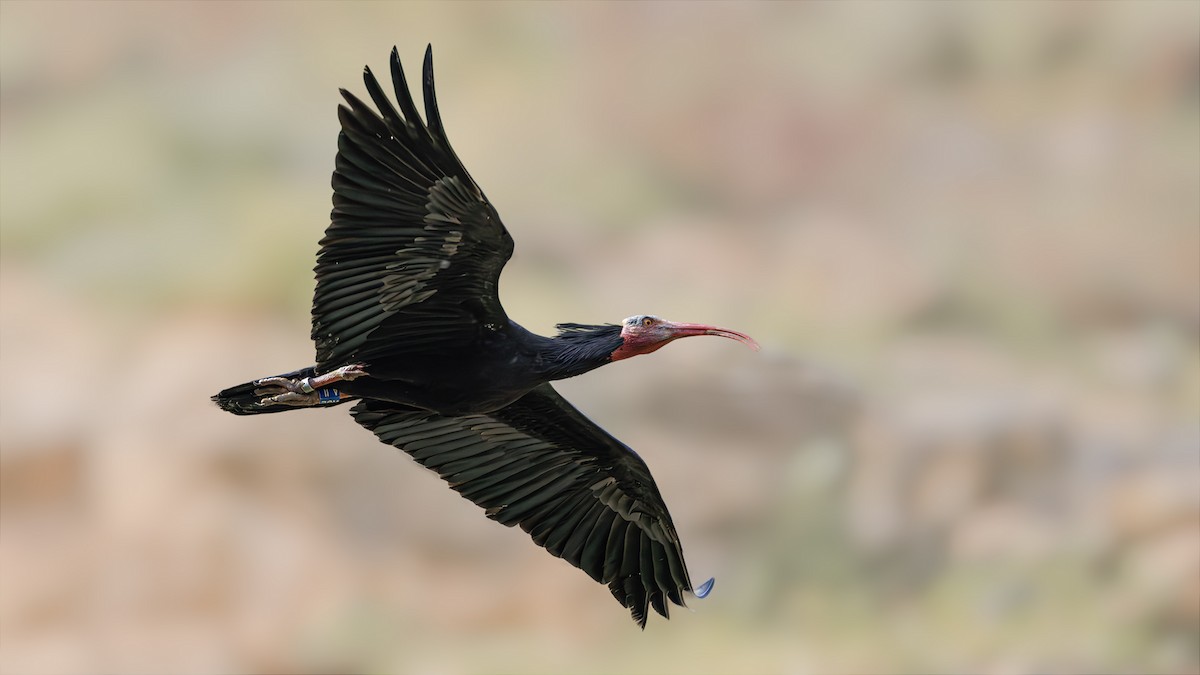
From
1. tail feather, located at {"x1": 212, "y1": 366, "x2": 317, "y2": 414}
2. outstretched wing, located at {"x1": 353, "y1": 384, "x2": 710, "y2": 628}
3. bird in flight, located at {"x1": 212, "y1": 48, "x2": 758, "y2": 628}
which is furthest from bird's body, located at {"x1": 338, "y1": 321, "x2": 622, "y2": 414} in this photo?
outstretched wing, located at {"x1": 353, "y1": 384, "x2": 710, "y2": 628}

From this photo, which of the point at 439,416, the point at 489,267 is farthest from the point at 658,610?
the point at 489,267

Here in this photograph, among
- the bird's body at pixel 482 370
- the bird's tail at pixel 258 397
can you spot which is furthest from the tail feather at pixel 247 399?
the bird's body at pixel 482 370

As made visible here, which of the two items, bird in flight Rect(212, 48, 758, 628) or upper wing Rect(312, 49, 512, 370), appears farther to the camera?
bird in flight Rect(212, 48, 758, 628)

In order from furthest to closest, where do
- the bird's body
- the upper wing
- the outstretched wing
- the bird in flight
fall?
the outstretched wing → the bird's body → the bird in flight → the upper wing

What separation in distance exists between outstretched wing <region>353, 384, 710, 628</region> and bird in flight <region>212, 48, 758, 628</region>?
0.01 meters

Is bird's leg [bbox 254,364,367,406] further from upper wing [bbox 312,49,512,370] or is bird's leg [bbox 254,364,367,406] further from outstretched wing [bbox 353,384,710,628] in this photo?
outstretched wing [bbox 353,384,710,628]

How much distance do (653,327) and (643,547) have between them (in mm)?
2987

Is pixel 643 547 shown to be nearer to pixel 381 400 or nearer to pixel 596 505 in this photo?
pixel 596 505

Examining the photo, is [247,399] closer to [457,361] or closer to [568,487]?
[457,361]

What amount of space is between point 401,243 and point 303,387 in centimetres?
160

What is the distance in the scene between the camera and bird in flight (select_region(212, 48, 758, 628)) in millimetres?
12344

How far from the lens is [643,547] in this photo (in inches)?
605

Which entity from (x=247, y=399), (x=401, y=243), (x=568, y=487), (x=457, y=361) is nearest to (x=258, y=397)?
(x=247, y=399)

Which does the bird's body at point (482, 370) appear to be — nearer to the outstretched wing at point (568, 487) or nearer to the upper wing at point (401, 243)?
the upper wing at point (401, 243)
